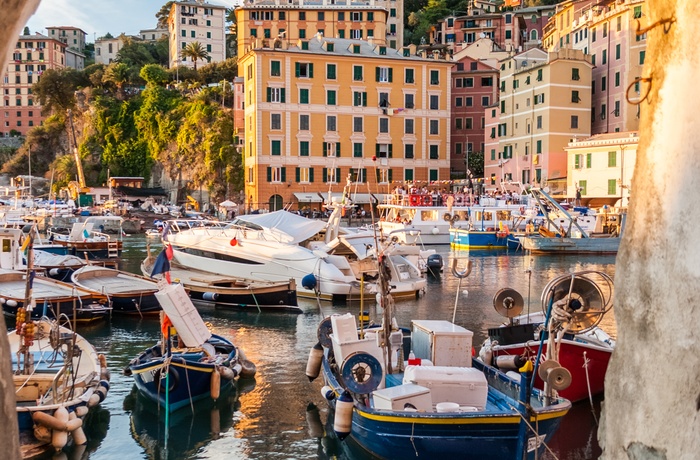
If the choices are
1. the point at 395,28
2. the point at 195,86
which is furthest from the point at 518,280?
the point at 395,28

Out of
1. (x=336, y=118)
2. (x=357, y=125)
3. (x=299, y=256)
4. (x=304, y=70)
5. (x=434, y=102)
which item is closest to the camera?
(x=299, y=256)

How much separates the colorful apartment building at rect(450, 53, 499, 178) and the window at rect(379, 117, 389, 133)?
38.1 ft

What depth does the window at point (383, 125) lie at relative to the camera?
67188mm

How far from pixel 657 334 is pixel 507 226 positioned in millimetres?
52236

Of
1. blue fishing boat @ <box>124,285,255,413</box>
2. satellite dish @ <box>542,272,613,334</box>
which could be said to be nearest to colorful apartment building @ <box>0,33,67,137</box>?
blue fishing boat @ <box>124,285,255,413</box>

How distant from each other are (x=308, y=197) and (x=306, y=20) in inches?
1058

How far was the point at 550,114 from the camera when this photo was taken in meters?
62.7

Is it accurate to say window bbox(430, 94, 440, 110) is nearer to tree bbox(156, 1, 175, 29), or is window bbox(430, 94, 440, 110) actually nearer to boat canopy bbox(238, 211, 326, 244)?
boat canopy bbox(238, 211, 326, 244)

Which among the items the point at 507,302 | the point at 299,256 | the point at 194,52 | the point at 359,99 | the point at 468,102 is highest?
the point at 194,52

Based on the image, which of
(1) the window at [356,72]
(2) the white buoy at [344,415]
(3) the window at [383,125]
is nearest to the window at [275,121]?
(1) the window at [356,72]

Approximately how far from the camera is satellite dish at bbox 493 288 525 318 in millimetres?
16469

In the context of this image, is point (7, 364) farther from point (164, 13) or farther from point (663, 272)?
point (164, 13)

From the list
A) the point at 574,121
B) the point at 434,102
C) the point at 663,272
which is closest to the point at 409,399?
the point at 663,272

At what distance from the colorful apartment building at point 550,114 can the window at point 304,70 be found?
17882 millimetres
